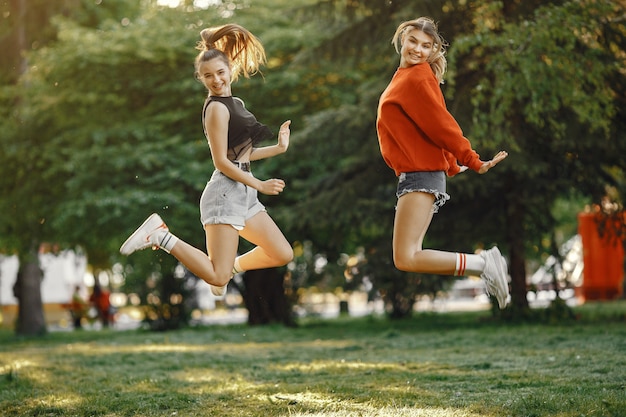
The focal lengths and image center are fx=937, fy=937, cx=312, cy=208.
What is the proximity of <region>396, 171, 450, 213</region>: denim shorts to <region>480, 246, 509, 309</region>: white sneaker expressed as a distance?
579 millimetres

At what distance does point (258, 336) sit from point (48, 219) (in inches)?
269

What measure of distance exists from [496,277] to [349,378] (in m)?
2.66

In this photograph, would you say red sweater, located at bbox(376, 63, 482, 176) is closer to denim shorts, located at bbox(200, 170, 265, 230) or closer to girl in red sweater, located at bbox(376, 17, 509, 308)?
girl in red sweater, located at bbox(376, 17, 509, 308)

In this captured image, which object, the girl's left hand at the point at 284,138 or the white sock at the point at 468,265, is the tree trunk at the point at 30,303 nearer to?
the girl's left hand at the point at 284,138

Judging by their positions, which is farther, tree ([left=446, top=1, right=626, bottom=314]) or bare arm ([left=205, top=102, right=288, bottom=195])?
tree ([left=446, top=1, right=626, bottom=314])

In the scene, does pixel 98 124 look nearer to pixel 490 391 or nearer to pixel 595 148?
pixel 595 148

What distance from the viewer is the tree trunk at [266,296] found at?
72.6ft

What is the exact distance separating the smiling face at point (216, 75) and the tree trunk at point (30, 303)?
62.3 feet

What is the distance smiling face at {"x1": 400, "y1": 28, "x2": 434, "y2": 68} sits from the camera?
6477mm

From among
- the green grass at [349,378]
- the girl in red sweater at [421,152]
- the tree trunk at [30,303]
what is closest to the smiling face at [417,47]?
the girl in red sweater at [421,152]

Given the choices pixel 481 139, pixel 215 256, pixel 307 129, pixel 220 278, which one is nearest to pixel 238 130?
pixel 215 256

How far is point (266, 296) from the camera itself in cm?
2230

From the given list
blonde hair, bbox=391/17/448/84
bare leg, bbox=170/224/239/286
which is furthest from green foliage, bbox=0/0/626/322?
bare leg, bbox=170/224/239/286

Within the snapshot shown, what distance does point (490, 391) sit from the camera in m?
7.40
